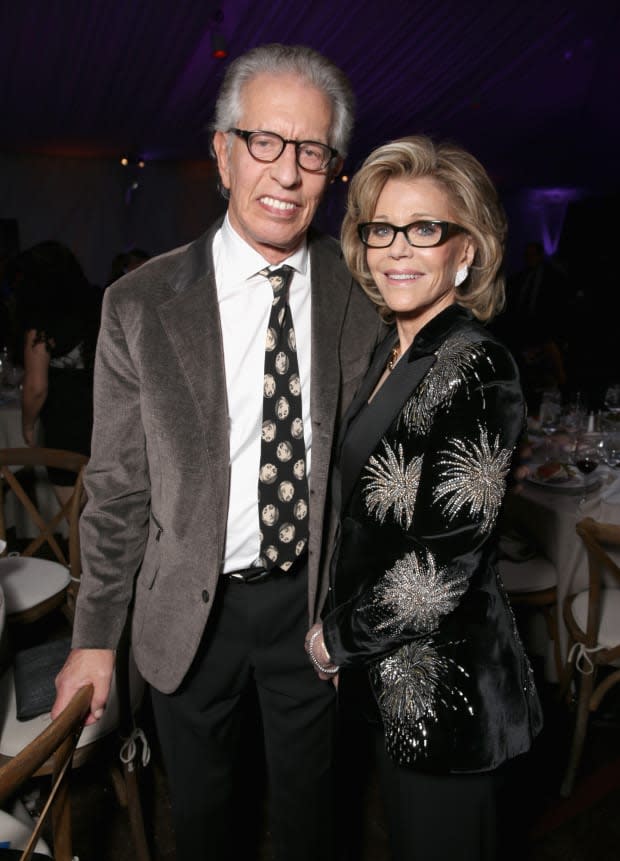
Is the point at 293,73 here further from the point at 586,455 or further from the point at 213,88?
the point at 213,88

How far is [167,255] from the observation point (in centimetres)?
150

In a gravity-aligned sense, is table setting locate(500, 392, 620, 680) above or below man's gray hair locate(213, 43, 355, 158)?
below

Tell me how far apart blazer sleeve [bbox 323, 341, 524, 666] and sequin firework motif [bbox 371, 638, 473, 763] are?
46 mm

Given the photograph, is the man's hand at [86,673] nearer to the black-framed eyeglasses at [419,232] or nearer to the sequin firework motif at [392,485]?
the sequin firework motif at [392,485]

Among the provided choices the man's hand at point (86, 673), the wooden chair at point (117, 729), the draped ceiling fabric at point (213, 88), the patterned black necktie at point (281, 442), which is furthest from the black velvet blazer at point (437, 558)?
the draped ceiling fabric at point (213, 88)

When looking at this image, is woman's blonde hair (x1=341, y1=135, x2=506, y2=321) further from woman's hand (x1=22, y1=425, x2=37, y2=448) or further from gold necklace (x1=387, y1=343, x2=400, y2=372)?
woman's hand (x1=22, y1=425, x2=37, y2=448)

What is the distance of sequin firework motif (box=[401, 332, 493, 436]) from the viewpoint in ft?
4.06

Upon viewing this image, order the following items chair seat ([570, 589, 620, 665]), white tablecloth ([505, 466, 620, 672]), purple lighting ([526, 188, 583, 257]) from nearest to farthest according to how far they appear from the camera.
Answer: chair seat ([570, 589, 620, 665]) < white tablecloth ([505, 466, 620, 672]) < purple lighting ([526, 188, 583, 257])

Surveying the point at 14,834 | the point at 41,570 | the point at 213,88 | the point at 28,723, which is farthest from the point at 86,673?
the point at 213,88

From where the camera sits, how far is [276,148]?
1355 mm

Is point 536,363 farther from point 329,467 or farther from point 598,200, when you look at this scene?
point 598,200

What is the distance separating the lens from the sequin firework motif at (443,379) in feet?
4.06

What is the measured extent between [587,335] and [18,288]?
7.95 m

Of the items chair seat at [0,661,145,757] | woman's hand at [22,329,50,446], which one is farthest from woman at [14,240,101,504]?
chair seat at [0,661,145,757]
